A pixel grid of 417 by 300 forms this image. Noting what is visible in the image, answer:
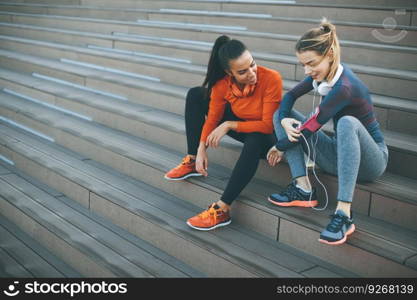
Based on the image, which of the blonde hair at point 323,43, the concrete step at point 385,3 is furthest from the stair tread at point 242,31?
the blonde hair at point 323,43

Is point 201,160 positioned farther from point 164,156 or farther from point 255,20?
point 255,20

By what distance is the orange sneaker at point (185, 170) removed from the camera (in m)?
2.91

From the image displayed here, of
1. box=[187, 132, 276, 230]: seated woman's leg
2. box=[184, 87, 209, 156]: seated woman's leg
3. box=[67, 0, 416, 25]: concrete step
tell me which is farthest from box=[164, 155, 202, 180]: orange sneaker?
box=[67, 0, 416, 25]: concrete step

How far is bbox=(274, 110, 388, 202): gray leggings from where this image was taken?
2.15m

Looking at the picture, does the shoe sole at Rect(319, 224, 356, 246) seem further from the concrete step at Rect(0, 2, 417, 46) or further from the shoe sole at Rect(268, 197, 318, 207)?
the concrete step at Rect(0, 2, 417, 46)

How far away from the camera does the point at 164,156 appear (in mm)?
3262

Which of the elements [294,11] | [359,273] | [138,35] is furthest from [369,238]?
[138,35]

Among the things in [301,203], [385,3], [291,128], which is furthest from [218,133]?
[385,3]

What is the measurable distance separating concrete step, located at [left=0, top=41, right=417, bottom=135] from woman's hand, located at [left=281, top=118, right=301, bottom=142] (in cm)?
62

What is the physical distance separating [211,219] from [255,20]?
216 cm

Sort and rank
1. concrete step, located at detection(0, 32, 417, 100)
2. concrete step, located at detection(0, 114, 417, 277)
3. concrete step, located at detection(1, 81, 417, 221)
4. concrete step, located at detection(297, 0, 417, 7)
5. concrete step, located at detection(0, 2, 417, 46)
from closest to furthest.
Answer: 1. concrete step, located at detection(0, 114, 417, 277)
2. concrete step, located at detection(1, 81, 417, 221)
3. concrete step, located at detection(0, 32, 417, 100)
4. concrete step, located at detection(0, 2, 417, 46)
5. concrete step, located at detection(297, 0, 417, 7)

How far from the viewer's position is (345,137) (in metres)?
2.16

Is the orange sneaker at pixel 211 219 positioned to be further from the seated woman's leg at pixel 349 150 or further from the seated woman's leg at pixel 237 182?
the seated woman's leg at pixel 349 150

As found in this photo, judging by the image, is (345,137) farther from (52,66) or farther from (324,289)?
(52,66)
